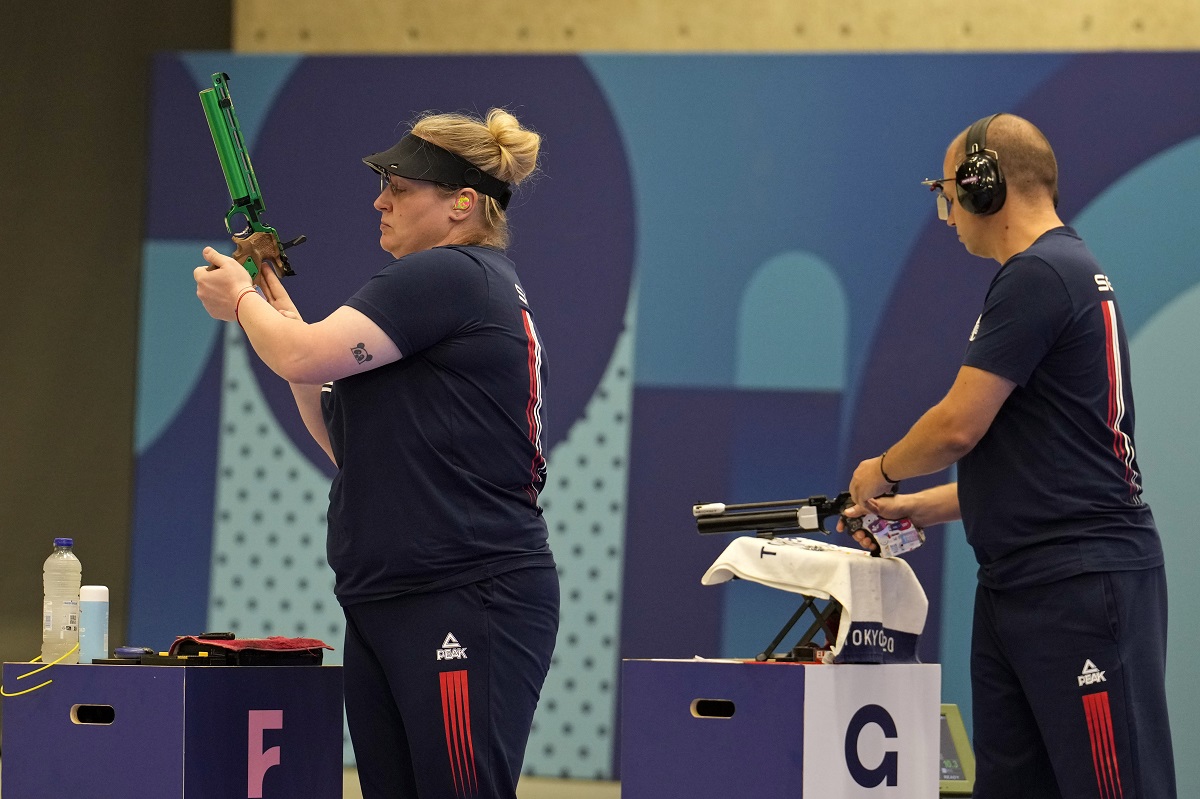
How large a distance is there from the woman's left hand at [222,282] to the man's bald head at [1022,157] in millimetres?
1302

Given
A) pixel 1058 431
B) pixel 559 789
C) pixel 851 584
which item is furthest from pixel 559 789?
pixel 1058 431

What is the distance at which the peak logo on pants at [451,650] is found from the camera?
2.00 m

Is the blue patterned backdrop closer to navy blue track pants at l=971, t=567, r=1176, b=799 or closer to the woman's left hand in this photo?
navy blue track pants at l=971, t=567, r=1176, b=799

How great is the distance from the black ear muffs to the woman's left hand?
1.24 meters

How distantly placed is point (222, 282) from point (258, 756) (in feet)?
2.61

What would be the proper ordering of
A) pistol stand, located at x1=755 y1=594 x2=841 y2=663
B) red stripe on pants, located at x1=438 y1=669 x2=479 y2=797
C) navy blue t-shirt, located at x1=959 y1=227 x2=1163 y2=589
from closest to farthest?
red stripe on pants, located at x1=438 y1=669 x2=479 y2=797 < navy blue t-shirt, located at x1=959 y1=227 x2=1163 y2=589 < pistol stand, located at x1=755 y1=594 x2=841 y2=663

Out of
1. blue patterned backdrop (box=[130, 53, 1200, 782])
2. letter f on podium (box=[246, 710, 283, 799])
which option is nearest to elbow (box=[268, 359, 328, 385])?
letter f on podium (box=[246, 710, 283, 799])

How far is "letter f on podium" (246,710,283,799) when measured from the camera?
7.56ft

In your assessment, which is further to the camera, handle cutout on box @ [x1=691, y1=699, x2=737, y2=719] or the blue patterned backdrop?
the blue patterned backdrop

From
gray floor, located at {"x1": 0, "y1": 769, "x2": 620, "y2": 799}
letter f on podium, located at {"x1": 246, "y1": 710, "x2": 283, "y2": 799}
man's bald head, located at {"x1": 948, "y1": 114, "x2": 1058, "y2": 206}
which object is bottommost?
gray floor, located at {"x1": 0, "y1": 769, "x2": 620, "y2": 799}

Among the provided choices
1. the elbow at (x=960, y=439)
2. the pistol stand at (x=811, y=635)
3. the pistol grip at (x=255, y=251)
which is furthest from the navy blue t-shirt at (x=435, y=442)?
the elbow at (x=960, y=439)

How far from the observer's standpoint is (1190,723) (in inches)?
157

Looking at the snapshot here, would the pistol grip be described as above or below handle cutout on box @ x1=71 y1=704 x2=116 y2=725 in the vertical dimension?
above

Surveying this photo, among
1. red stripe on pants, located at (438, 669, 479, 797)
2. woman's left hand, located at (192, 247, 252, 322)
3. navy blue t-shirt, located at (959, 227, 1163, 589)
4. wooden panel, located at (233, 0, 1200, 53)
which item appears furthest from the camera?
wooden panel, located at (233, 0, 1200, 53)
